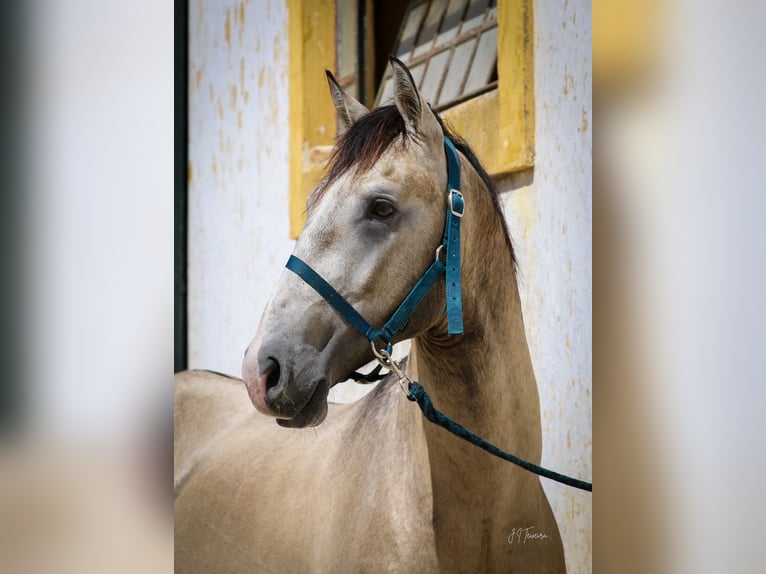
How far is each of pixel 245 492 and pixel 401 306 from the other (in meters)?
0.48

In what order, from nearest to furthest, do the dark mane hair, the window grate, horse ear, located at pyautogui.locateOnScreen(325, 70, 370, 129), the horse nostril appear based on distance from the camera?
the horse nostril → the dark mane hair → horse ear, located at pyautogui.locateOnScreen(325, 70, 370, 129) → the window grate

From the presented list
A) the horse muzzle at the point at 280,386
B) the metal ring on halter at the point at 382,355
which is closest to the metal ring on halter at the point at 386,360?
the metal ring on halter at the point at 382,355

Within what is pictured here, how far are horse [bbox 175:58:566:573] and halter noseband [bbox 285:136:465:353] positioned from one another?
0.04 ft

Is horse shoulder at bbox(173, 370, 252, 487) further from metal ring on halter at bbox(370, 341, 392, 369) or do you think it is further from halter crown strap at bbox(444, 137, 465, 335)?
halter crown strap at bbox(444, 137, 465, 335)

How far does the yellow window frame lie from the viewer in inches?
66.3

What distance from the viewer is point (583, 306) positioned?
6.72ft

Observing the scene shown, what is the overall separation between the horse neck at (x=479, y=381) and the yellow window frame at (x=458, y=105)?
182 millimetres

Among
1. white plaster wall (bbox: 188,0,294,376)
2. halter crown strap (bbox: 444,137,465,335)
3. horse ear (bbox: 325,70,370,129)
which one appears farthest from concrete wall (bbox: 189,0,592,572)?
halter crown strap (bbox: 444,137,465,335)

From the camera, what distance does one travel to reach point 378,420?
5.52 ft

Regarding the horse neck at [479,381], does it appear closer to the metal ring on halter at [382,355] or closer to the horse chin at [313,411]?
the metal ring on halter at [382,355]
